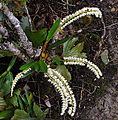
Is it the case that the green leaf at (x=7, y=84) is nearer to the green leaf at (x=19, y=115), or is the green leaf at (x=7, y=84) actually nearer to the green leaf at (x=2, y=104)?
the green leaf at (x=2, y=104)

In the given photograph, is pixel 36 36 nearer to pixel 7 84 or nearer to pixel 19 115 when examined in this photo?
pixel 7 84

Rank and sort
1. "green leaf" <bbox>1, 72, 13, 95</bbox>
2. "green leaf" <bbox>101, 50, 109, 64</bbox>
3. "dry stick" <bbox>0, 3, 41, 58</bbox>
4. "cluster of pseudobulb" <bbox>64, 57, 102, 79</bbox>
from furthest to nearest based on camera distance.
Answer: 1. "green leaf" <bbox>101, 50, 109, 64</bbox>
2. "green leaf" <bbox>1, 72, 13, 95</bbox>
3. "cluster of pseudobulb" <bbox>64, 57, 102, 79</bbox>
4. "dry stick" <bbox>0, 3, 41, 58</bbox>

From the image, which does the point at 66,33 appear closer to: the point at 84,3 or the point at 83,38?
the point at 83,38

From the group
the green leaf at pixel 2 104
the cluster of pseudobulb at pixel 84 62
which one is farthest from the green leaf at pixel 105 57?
the green leaf at pixel 2 104

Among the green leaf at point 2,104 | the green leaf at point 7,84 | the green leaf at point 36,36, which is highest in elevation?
the green leaf at point 36,36

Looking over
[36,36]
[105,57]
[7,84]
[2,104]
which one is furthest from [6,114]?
[105,57]

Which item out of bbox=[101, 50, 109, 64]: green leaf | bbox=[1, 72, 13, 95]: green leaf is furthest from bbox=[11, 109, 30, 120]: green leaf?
bbox=[101, 50, 109, 64]: green leaf

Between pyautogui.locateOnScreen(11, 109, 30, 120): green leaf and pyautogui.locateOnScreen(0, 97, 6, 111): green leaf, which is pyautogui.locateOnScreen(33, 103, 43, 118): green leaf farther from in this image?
pyautogui.locateOnScreen(0, 97, 6, 111): green leaf

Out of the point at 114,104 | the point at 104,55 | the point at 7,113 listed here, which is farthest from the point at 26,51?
the point at 114,104

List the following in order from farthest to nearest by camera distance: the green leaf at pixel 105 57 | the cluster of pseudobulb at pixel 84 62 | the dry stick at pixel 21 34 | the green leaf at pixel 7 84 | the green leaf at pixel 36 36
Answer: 1. the green leaf at pixel 105 57
2. the green leaf at pixel 7 84
3. the cluster of pseudobulb at pixel 84 62
4. the green leaf at pixel 36 36
5. the dry stick at pixel 21 34
